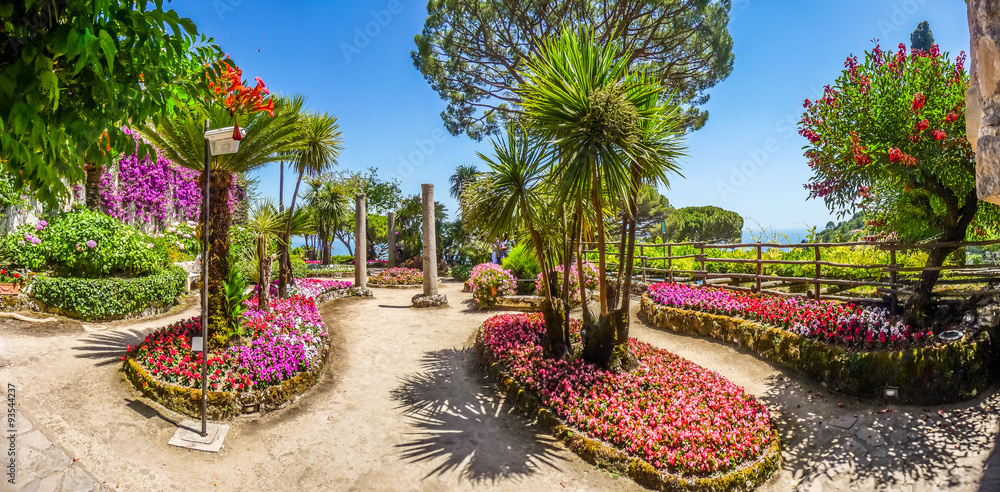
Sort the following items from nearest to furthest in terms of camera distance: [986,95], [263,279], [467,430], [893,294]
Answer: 1. [986,95]
2. [467,430]
3. [893,294]
4. [263,279]

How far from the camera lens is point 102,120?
8.50ft

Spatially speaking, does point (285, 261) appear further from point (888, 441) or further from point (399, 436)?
point (888, 441)

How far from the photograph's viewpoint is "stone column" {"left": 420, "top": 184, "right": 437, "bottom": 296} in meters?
12.7

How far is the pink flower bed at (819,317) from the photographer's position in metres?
6.49

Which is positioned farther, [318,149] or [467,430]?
[318,149]

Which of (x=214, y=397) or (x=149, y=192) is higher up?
(x=149, y=192)

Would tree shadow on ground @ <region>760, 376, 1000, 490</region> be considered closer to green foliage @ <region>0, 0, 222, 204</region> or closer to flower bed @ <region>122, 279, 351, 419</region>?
flower bed @ <region>122, 279, 351, 419</region>

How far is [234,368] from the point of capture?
20.0 ft

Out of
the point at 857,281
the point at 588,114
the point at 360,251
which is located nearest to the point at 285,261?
the point at 360,251

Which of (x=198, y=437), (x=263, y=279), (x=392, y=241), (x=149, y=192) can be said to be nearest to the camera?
(x=198, y=437)

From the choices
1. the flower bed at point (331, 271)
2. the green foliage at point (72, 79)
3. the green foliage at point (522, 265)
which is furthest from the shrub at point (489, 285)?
the flower bed at point (331, 271)

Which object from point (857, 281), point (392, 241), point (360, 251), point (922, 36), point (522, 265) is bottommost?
point (857, 281)

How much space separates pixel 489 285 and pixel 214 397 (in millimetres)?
6966

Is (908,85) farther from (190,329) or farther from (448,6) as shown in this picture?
(448,6)
